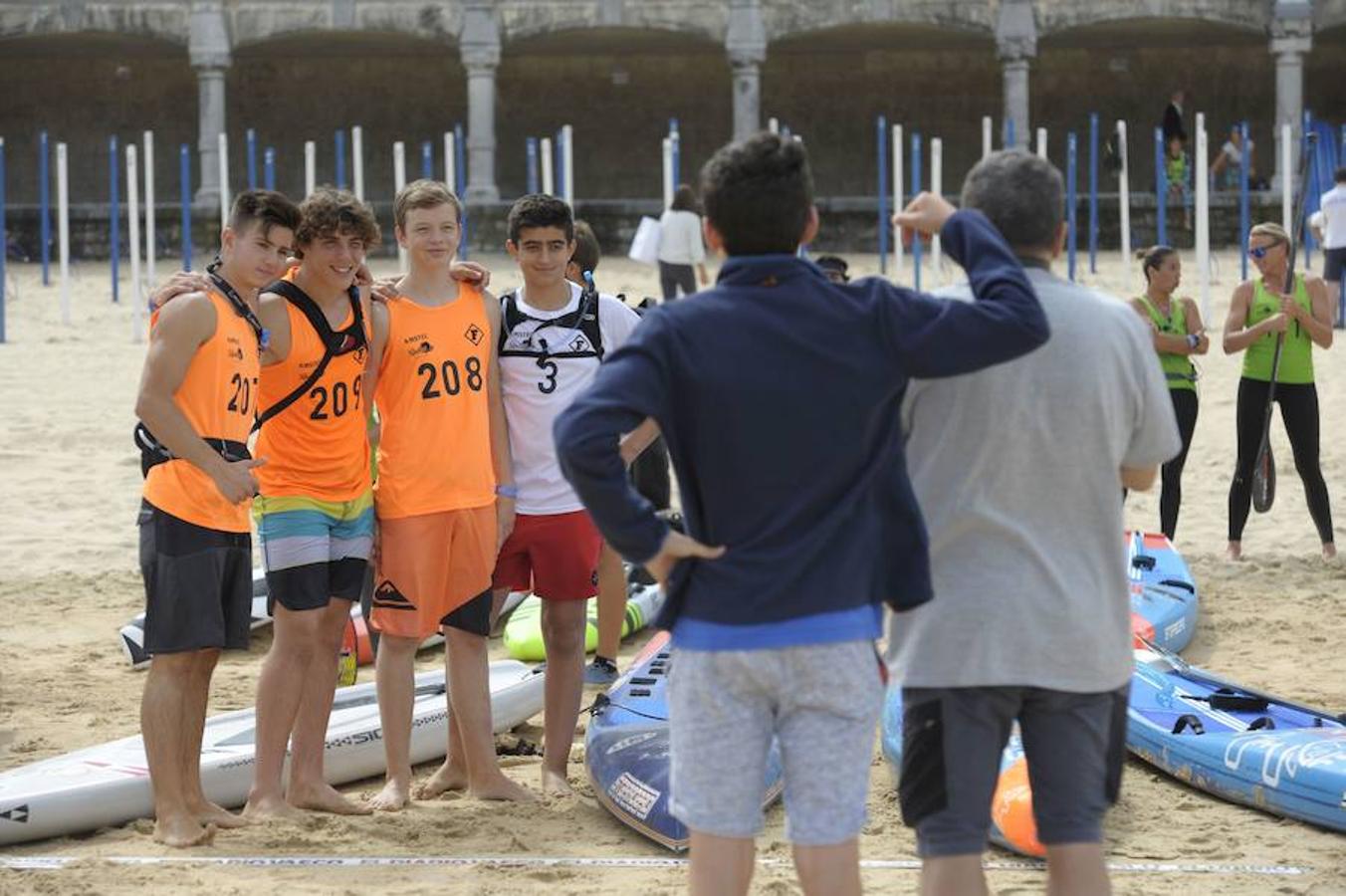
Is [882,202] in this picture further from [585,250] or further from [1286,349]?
[585,250]

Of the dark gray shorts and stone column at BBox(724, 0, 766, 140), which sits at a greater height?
stone column at BBox(724, 0, 766, 140)

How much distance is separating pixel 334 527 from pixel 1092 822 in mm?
2359

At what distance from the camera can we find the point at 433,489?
5156 mm

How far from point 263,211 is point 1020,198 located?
7.11 feet

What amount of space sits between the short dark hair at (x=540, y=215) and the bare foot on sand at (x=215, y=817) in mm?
1667

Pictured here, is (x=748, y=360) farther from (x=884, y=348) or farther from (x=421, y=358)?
(x=421, y=358)

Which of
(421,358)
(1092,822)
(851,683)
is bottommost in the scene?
(1092,822)

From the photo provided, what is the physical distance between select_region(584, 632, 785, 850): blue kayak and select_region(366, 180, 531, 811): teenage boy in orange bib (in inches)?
12.0

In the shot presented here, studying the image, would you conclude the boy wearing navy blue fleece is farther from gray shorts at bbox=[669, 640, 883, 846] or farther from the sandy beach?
the sandy beach

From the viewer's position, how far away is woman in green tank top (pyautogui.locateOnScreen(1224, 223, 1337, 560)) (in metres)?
8.66

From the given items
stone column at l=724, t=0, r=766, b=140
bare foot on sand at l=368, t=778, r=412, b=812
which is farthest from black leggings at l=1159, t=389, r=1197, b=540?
stone column at l=724, t=0, r=766, b=140

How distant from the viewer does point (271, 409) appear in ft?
16.7

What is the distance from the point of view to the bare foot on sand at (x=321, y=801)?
205 inches

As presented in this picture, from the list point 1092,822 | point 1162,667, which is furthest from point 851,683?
point 1162,667
